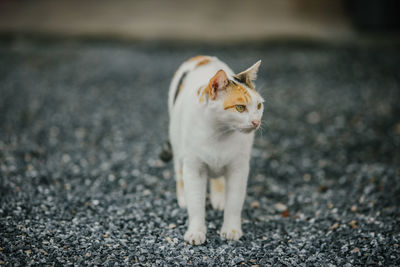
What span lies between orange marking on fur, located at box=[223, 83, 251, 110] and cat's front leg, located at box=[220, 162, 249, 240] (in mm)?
596

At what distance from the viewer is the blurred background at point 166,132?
3.47 metres

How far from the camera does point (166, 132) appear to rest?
20.7 feet

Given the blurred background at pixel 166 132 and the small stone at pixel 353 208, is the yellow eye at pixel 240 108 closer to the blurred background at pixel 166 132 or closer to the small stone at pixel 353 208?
the blurred background at pixel 166 132

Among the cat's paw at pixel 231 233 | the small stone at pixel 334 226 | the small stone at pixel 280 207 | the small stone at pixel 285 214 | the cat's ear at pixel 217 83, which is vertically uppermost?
the cat's ear at pixel 217 83

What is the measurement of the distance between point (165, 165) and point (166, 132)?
1.19m

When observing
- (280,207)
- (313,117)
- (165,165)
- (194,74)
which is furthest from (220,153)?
(313,117)

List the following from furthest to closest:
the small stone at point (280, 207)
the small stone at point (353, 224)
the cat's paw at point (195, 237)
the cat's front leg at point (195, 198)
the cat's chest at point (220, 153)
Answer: the small stone at point (280, 207) < the small stone at point (353, 224) < the cat's paw at point (195, 237) < the cat's front leg at point (195, 198) < the cat's chest at point (220, 153)

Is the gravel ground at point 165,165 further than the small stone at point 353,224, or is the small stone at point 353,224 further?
the small stone at point 353,224

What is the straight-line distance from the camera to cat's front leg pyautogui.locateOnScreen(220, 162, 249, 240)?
326cm

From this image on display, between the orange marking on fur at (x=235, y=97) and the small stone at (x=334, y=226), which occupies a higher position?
the orange marking on fur at (x=235, y=97)

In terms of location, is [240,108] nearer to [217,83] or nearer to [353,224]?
[217,83]

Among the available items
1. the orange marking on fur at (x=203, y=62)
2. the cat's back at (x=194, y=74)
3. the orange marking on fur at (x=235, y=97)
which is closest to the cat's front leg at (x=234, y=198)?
the orange marking on fur at (x=235, y=97)

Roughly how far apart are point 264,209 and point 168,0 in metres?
Answer: 10.4

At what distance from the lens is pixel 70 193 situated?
435cm
